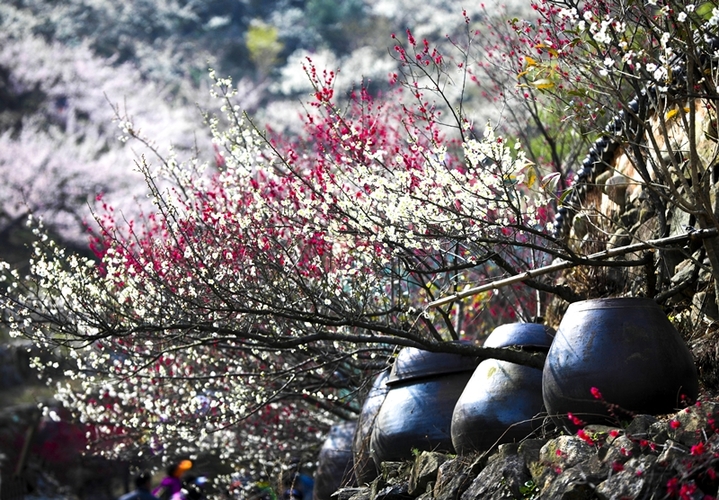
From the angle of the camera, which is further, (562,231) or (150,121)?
(150,121)

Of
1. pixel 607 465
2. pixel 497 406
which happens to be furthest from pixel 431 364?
pixel 607 465

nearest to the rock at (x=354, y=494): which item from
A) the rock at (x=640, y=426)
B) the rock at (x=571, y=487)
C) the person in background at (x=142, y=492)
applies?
the rock at (x=571, y=487)

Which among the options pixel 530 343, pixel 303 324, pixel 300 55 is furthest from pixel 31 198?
pixel 300 55

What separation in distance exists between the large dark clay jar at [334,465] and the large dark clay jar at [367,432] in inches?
18.4

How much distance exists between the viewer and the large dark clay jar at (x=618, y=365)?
4133 millimetres

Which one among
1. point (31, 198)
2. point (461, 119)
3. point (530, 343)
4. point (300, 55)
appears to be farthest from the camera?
point (300, 55)

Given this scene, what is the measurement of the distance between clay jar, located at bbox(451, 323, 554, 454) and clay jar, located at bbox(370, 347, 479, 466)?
417mm

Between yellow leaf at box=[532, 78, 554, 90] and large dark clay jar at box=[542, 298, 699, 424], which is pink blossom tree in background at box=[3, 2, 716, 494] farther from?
large dark clay jar at box=[542, 298, 699, 424]

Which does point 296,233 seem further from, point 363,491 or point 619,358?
point 619,358

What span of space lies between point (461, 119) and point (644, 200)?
74.9 inches

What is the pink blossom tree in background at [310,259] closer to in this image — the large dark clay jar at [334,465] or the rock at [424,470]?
the large dark clay jar at [334,465]

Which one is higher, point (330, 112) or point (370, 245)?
point (330, 112)

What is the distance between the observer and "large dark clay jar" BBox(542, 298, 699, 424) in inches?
163

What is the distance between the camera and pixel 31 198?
20578 mm
